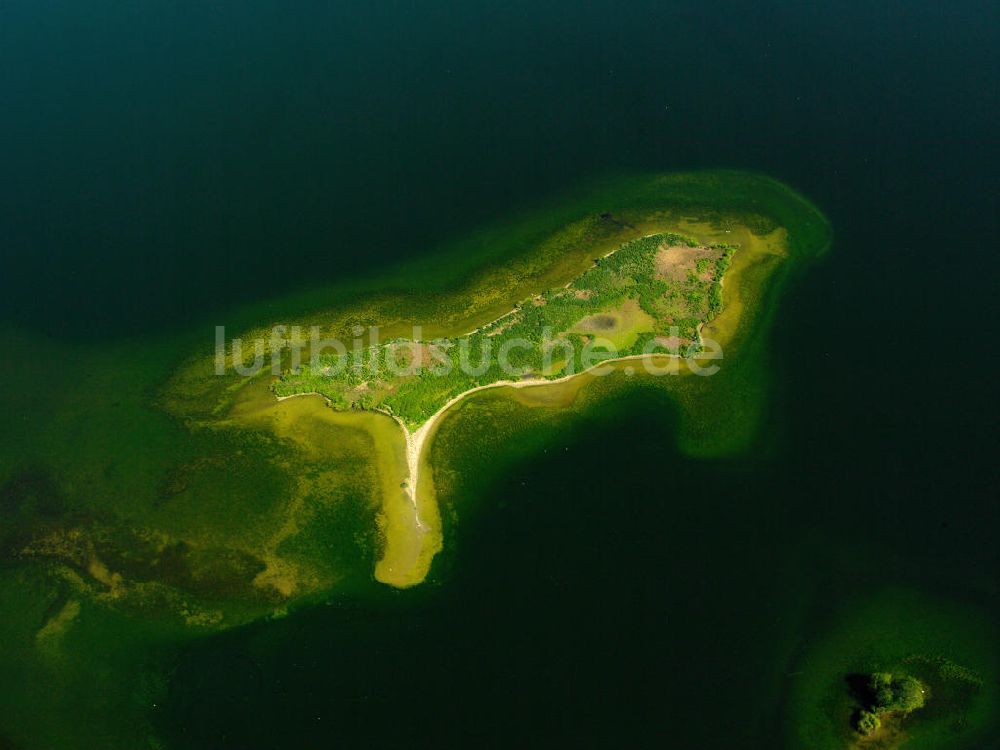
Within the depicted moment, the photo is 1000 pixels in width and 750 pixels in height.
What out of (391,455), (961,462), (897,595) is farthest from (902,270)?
(391,455)

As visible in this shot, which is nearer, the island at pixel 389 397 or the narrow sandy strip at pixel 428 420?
the island at pixel 389 397

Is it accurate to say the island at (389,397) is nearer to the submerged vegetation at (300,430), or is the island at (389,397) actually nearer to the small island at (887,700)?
the submerged vegetation at (300,430)

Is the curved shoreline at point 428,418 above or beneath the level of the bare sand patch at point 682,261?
beneath

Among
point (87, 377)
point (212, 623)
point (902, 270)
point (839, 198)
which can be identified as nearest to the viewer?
point (212, 623)

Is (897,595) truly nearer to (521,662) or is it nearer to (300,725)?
(521,662)

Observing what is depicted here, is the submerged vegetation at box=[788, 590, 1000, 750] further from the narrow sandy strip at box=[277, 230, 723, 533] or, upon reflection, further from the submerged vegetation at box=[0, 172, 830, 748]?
the narrow sandy strip at box=[277, 230, 723, 533]

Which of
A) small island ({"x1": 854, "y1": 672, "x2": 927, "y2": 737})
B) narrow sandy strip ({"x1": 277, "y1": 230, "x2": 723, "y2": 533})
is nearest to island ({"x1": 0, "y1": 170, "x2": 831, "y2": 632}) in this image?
narrow sandy strip ({"x1": 277, "y1": 230, "x2": 723, "y2": 533})

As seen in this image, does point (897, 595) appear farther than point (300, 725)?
Yes

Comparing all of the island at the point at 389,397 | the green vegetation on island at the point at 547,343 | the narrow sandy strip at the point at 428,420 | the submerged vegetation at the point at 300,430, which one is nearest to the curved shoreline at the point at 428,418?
the narrow sandy strip at the point at 428,420

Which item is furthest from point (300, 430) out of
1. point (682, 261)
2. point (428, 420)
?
point (682, 261)

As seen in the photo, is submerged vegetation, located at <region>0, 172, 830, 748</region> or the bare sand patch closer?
submerged vegetation, located at <region>0, 172, 830, 748</region>

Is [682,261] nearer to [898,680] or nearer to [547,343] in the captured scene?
[547,343]
